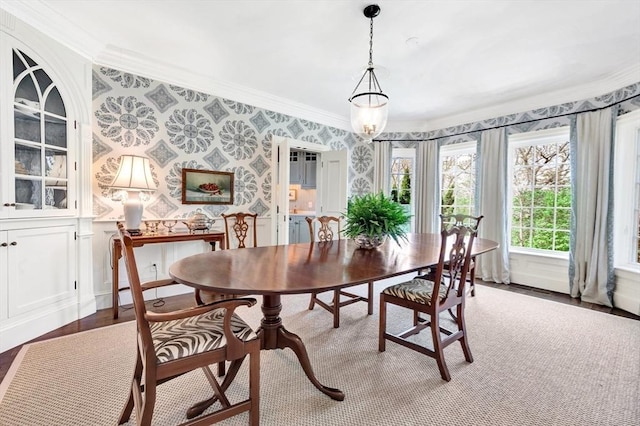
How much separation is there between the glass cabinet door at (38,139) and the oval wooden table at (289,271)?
5.33 feet

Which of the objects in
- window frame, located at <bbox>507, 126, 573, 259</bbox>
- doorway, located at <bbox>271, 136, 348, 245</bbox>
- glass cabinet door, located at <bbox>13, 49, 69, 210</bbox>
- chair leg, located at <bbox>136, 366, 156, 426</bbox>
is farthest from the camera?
doorway, located at <bbox>271, 136, 348, 245</bbox>

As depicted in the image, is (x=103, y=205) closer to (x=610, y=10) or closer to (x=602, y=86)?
(x=610, y=10)

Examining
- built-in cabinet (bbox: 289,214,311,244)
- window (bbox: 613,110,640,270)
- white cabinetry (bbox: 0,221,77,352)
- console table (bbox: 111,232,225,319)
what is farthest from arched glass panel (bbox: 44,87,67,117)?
window (bbox: 613,110,640,270)

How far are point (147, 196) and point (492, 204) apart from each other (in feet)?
14.6

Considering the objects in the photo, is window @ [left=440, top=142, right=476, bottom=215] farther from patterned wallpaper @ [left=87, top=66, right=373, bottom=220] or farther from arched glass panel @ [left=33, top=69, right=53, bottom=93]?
arched glass panel @ [left=33, top=69, right=53, bottom=93]

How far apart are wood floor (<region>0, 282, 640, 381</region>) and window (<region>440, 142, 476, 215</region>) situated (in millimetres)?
1331

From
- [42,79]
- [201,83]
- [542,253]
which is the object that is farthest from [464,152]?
[42,79]

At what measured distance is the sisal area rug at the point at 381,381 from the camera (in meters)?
1.57

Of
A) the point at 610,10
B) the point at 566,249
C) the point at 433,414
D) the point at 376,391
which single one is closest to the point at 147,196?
the point at 376,391

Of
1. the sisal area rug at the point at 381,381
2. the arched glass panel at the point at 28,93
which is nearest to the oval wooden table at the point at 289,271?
the sisal area rug at the point at 381,381

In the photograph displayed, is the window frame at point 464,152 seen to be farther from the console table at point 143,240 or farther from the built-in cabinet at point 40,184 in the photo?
the built-in cabinet at point 40,184

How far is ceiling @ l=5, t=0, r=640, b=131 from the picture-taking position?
2270mm

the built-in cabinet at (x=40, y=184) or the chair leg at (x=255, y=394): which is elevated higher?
the built-in cabinet at (x=40, y=184)

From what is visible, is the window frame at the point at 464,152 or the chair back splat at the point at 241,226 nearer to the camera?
the chair back splat at the point at 241,226
